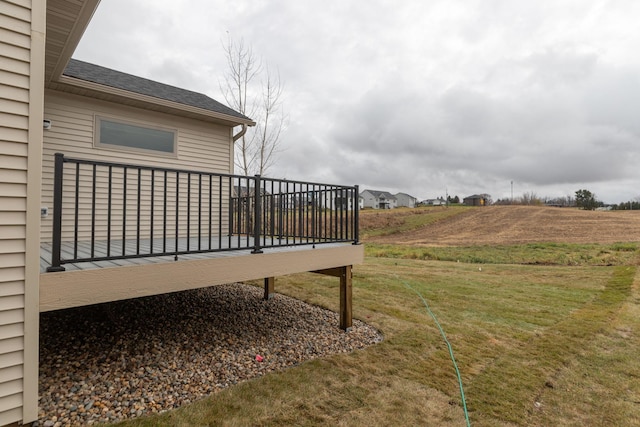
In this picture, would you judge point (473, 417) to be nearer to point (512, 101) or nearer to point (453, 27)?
point (453, 27)

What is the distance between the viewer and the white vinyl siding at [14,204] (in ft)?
7.36

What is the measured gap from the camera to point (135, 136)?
5.91 m

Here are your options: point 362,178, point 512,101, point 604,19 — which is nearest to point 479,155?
point 362,178

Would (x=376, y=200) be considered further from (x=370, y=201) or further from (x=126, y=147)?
(x=126, y=147)

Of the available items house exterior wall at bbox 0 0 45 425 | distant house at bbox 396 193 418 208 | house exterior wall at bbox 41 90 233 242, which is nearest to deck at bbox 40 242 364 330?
house exterior wall at bbox 0 0 45 425

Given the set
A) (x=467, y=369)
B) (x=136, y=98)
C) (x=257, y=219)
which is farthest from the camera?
(x=136, y=98)

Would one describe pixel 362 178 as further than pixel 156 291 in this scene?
Yes

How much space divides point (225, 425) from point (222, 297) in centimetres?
411

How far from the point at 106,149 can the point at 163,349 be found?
3802 mm

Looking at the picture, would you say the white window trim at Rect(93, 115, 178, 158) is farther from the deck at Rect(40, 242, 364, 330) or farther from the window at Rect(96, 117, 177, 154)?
the deck at Rect(40, 242, 364, 330)

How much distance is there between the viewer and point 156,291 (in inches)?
117

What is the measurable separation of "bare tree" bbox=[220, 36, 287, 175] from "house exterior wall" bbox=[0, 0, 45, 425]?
10.8 m

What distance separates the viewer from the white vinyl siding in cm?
224

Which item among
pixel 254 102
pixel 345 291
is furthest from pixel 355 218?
pixel 254 102
